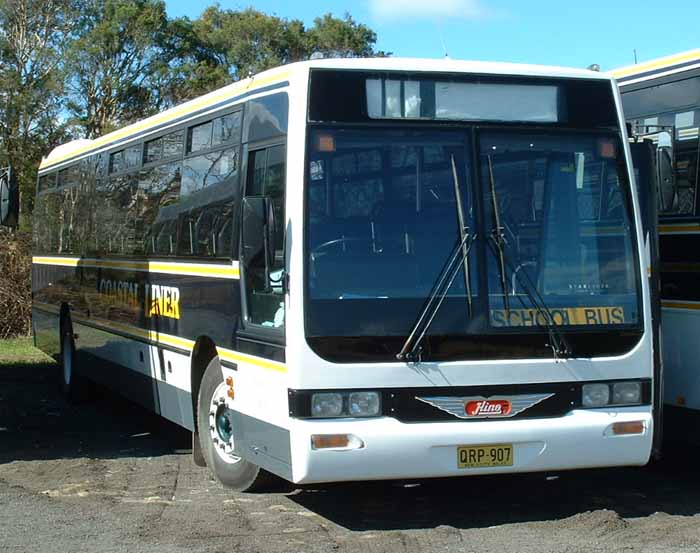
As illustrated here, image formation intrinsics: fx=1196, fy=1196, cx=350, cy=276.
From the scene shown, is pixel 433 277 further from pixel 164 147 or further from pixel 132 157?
pixel 132 157

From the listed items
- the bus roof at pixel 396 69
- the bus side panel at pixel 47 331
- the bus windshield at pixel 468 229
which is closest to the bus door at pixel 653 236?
the bus windshield at pixel 468 229

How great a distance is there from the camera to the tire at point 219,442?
895 centimetres

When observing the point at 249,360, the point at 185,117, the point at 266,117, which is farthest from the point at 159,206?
the point at 249,360

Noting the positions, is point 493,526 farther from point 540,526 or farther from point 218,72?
point 218,72

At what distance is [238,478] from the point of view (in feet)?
29.6

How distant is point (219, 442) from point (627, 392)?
3.20m

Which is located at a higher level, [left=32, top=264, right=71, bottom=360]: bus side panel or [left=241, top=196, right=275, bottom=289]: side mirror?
[left=241, top=196, right=275, bottom=289]: side mirror

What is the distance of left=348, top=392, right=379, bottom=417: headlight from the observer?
298 inches

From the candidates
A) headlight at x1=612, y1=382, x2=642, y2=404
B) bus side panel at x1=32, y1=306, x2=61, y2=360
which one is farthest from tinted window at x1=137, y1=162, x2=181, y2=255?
bus side panel at x1=32, y1=306, x2=61, y2=360

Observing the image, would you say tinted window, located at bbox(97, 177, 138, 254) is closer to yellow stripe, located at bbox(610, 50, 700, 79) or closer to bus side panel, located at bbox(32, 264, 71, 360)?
bus side panel, located at bbox(32, 264, 71, 360)

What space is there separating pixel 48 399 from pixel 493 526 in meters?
8.56

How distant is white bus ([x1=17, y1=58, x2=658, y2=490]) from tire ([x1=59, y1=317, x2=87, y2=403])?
6.59 m

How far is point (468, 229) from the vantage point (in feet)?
25.8

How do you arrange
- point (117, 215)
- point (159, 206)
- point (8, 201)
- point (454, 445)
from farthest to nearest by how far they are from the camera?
point (117, 215)
point (159, 206)
point (8, 201)
point (454, 445)
